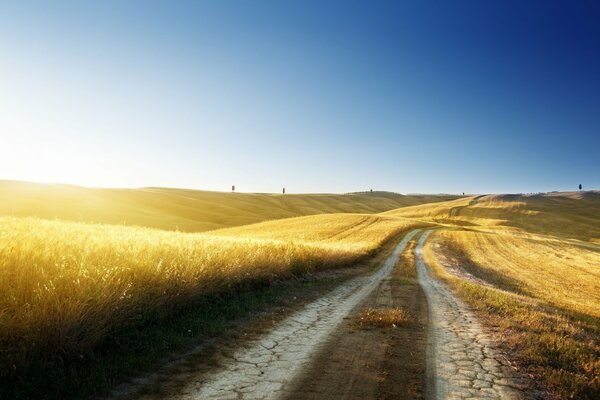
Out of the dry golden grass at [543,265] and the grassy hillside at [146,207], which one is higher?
the grassy hillside at [146,207]

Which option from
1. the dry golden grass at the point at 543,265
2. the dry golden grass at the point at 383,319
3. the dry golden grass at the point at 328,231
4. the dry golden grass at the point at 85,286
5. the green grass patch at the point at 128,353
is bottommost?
the dry golden grass at the point at 543,265

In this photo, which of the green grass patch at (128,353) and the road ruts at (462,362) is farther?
the road ruts at (462,362)

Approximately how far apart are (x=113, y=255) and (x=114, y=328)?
253cm

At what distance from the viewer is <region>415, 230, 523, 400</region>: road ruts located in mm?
6043

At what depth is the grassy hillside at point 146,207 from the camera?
59706mm

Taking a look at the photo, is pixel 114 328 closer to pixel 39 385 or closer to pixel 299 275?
pixel 39 385

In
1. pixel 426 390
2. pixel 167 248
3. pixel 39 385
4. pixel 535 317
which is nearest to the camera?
pixel 39 385

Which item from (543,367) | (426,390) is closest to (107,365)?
(426,390)

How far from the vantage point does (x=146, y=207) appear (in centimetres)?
8044

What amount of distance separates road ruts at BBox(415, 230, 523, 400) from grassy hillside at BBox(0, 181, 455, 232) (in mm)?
28329

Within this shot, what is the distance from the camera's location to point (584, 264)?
117 ft

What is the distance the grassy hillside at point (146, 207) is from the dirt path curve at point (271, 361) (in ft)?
88.5

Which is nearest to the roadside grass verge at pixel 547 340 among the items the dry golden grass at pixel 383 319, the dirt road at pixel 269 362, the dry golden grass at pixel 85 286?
the dry golden grass at pixel 383 319

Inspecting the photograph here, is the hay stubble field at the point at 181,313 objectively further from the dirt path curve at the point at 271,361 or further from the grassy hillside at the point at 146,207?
the grassy hillside at the point at 146,207
